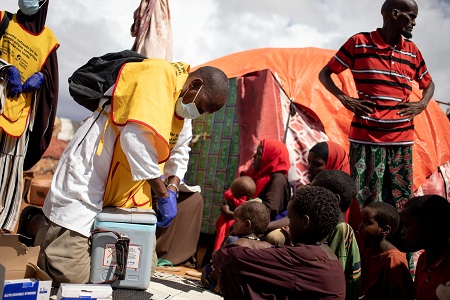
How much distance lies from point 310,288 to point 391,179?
1760 millimetres

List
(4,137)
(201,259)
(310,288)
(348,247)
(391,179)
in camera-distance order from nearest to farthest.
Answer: (310,288), (348,247), (391,179), (4,137), (201,259)

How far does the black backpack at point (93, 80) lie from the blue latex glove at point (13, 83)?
4.73 ft

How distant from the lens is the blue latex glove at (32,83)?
4.45 meters

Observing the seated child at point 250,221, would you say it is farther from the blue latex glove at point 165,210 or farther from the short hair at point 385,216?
the short hair at point 385,216

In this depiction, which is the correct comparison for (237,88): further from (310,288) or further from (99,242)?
(310,288)

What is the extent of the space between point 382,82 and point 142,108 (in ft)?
6.09

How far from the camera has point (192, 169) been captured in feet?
19.2

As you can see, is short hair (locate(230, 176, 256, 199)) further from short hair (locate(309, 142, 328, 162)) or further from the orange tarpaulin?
the orange tarpaulin

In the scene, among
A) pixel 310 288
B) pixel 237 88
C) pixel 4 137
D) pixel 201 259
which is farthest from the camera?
pixel 237 88

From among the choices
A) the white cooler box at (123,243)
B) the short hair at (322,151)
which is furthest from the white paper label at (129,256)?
the short hair at (322,151)

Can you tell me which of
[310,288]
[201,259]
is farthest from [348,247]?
[201,259]

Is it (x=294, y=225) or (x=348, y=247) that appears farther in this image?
(x=348, y=247)

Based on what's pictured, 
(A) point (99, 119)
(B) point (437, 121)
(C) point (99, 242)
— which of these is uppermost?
(B) point (437, 121)

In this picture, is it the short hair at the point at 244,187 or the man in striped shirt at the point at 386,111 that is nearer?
the man in striped shirt at the point at 386,111
